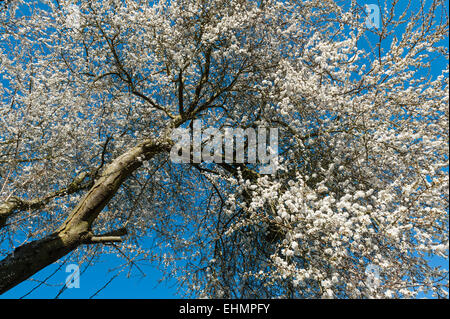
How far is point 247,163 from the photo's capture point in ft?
19.3

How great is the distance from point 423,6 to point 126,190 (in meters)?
6.09

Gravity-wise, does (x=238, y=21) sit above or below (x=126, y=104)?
above

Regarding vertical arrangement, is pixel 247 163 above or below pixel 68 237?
above

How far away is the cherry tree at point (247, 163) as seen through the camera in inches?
131

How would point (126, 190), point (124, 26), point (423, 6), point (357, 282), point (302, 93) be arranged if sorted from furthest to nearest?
point (126, 190), point (124, 26), point (302, 93), point (423, 6), point (357, 282)

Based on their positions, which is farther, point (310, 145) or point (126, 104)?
point (126, 104)

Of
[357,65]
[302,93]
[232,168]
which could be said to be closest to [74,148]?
[232,168]

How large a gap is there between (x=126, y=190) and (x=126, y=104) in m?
1.88

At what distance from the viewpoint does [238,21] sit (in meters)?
5.25

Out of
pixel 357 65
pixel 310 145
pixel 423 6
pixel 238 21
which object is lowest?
pixel 310 145

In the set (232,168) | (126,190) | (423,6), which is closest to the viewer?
(423,6)

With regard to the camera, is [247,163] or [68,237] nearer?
[68,237]

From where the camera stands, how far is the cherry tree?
3.33 meters
